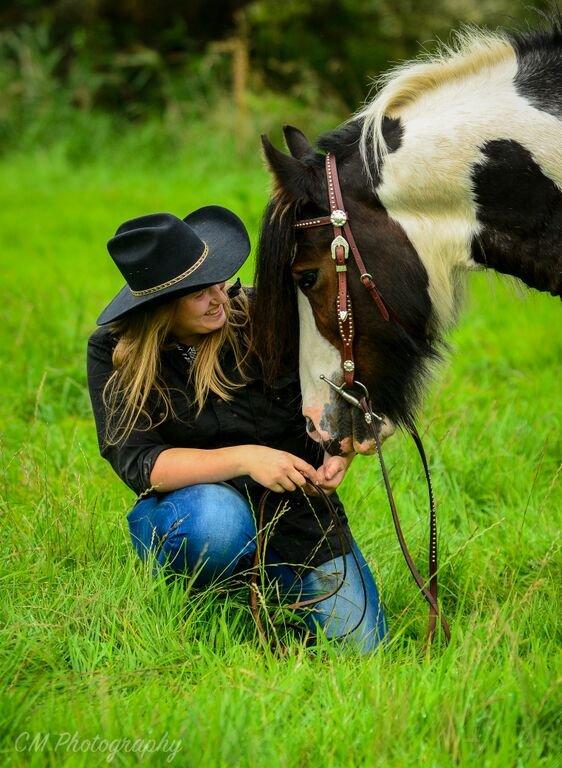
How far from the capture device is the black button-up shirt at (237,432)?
3100mm

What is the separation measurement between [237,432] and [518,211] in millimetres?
1121

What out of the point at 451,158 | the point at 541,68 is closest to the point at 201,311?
the point at 451,158

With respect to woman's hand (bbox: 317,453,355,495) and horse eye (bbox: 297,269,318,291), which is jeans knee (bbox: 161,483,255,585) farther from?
horse eye (bbox: 297,269,318,291)

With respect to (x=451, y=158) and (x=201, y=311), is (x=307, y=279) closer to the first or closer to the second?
(x=201, y=311)

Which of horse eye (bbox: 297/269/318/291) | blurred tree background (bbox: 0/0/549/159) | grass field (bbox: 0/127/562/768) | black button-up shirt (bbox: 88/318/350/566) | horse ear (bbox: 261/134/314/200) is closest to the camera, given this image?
grass field (bbox: 0/127/562/768)

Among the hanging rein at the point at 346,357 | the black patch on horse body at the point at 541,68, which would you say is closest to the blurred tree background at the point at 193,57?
the black patch on horse body at the point at 541,68

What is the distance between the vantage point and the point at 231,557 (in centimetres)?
301

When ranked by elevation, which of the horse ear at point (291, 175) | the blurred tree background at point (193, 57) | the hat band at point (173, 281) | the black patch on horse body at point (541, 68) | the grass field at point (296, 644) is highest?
the blurred tree background at point (193, 57)

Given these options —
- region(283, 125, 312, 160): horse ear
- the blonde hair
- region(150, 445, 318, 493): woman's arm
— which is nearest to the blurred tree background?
region(283, 125, 312, 160): horse ear

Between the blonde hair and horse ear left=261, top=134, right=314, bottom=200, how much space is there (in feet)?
1.52

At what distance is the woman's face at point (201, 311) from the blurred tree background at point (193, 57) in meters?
8.64

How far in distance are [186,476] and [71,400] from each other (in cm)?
221

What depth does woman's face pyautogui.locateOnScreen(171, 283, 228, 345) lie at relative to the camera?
9.95 ft

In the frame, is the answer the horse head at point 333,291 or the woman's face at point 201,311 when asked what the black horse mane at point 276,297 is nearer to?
the horse head at point 333,291
